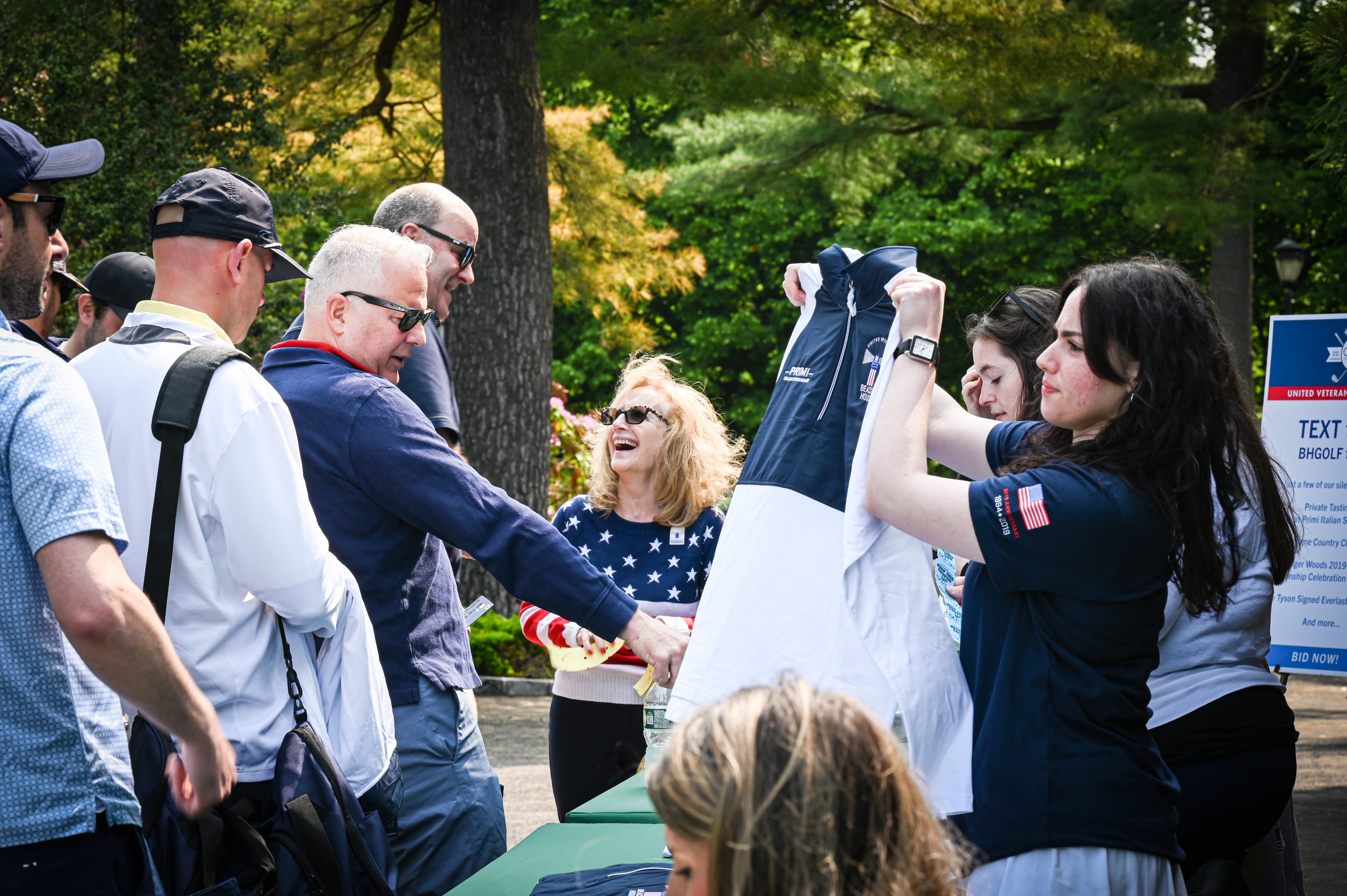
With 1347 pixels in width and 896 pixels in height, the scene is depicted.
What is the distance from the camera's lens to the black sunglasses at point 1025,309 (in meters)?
3.00

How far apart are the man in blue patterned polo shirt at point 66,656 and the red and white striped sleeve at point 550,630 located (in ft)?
5.14

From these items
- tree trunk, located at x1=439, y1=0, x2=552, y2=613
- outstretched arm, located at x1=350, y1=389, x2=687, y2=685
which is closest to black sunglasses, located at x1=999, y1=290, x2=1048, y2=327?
outstretched arm, located at x1=350, y1=389, x2=687, y2=685

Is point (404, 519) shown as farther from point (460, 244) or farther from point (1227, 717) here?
point (1227, 717)

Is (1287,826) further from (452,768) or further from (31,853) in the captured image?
(31,853)

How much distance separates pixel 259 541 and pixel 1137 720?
4.90 ft

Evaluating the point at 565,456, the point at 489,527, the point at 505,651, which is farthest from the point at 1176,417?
the point at 565,456

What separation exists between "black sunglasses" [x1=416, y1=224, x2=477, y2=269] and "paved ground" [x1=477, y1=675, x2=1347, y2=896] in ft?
7.41

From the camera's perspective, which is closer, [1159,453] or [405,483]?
[1159,453]

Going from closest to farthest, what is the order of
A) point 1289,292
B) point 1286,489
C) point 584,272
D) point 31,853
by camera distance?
1. point 31,853
2. point 1286,489
3. point 1289,292
4. point 584,272

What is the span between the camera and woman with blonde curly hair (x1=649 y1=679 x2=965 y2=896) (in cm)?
107

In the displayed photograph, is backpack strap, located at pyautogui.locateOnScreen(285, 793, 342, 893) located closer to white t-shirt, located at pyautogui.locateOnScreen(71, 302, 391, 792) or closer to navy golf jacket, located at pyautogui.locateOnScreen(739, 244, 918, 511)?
white t-shirt, located at pyautogui.locateOnScreen(71, 302, 391, 792)

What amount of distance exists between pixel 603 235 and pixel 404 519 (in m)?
9.76

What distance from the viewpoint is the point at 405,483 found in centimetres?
238

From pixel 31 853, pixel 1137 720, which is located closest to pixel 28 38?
pixel 31 853
